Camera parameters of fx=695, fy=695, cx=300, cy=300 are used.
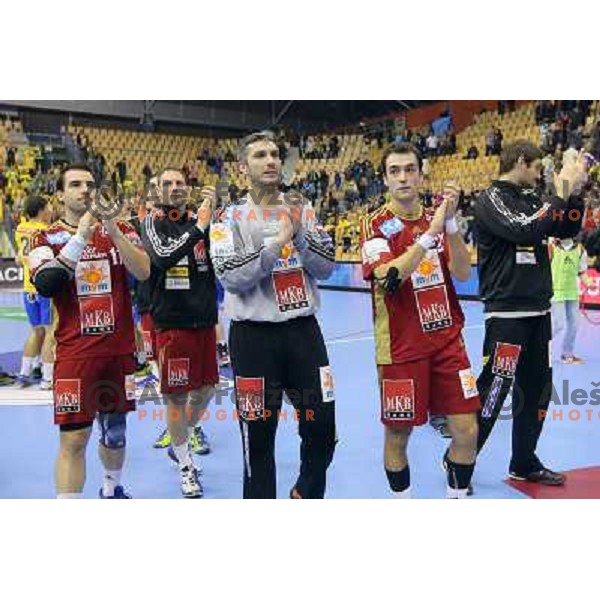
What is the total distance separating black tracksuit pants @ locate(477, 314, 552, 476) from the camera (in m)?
3.80

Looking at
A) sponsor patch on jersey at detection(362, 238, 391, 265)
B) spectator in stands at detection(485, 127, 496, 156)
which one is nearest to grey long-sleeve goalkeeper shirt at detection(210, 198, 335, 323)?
sponsor patch on jersey at detection(362, 238, 391, 265)

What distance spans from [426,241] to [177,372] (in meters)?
1.68

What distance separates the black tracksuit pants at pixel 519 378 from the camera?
380 centimetres

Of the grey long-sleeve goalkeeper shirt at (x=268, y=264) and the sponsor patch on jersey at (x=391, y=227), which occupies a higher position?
the sponsor patch on jersey at (x=391, y=227)

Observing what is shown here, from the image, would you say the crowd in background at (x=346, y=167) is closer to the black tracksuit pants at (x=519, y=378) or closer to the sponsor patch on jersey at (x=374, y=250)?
the black tracksuit pants at (x=519, y=378)

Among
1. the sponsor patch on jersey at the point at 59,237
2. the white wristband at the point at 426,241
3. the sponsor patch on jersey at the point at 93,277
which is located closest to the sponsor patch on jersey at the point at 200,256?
the sponsor patch on jersey at the point at 93,277

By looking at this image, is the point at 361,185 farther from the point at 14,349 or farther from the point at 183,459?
the point at 183,459

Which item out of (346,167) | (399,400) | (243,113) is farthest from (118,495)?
(243,113)

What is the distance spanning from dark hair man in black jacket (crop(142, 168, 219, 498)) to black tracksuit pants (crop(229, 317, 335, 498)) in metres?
0.97

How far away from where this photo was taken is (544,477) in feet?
13.0

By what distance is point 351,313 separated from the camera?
12.7m

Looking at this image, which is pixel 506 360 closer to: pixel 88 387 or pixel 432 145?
pixel 88 387

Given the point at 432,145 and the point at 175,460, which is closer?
the point at 175,460

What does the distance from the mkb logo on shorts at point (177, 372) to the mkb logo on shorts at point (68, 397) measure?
0.80 meters
